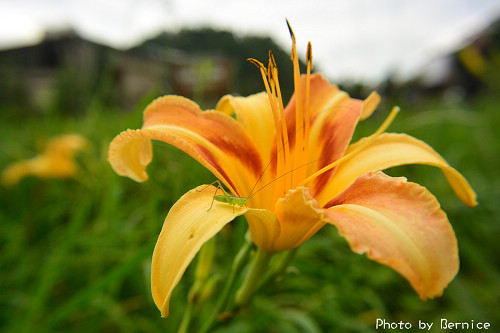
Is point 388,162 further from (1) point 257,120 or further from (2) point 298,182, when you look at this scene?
(1) point 257,120

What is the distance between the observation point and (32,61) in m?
18.1

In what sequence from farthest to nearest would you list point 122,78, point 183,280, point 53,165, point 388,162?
→ point 122,78
point 53,165
point 183,280
point 388,162

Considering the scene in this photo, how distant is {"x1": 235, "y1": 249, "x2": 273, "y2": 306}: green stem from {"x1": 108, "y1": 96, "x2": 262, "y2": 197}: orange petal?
0.12 m

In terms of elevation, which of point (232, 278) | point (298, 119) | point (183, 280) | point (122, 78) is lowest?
point (122, 78)

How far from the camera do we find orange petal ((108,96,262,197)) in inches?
24.2

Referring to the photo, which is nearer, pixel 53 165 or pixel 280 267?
pixel 280 267

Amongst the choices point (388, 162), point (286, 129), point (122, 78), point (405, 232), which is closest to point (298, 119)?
point (286, 129)

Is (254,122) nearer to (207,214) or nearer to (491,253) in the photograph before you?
(207,214)

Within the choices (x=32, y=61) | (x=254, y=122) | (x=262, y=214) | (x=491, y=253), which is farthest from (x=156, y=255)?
(x=32, y=61)

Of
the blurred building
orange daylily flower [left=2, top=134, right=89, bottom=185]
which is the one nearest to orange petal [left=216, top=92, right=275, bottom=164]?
the blurred building

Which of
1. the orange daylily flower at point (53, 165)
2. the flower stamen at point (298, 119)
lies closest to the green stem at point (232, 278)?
the flower stamen at point (298, 119)

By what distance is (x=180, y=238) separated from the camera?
A: 437mm

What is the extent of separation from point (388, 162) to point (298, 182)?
0.17m

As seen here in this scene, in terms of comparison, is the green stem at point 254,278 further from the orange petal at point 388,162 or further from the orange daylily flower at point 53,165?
the orange daylily flower at point 53,165
